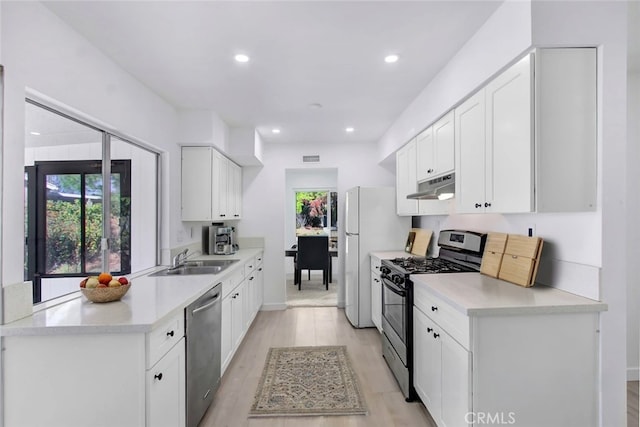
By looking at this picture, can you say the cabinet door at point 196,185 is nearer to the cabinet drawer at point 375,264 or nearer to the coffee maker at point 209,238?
the coffee maker at point 209,238

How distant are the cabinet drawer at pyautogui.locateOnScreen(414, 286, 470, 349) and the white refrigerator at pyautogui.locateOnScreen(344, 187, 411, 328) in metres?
1.76

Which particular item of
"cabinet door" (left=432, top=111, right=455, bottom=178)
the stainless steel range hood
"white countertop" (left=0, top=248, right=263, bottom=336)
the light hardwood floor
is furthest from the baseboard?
"cabinet door" (left=432, top=111, right=455, bottom=178)

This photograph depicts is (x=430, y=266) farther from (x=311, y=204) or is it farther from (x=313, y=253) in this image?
(x=311, y=204)

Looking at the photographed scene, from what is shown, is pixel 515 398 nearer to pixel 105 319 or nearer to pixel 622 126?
pixel 622 126

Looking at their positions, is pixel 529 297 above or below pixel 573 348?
above

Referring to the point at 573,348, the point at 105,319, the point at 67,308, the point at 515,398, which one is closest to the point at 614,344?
the point at 573,348

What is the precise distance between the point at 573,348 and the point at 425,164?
189 cm

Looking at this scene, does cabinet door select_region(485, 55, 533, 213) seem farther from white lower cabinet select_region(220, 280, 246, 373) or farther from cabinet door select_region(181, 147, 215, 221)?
cabinet door select_region(181, 147, 215, 221)

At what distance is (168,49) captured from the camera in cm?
220

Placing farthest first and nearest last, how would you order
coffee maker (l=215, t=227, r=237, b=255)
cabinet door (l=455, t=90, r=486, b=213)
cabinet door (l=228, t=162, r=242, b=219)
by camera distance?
cabinet door (l=228, t=162, r=242, b=219)
coffee maker (l=215, t=227, r=237, b=255)
cabinet door (l=455, t=90, r=486, b=213)

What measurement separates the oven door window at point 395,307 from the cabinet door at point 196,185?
6.91 feet

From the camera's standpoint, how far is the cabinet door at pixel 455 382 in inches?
64.2

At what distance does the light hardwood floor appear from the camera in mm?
2242

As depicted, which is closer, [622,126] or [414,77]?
[622,126]
